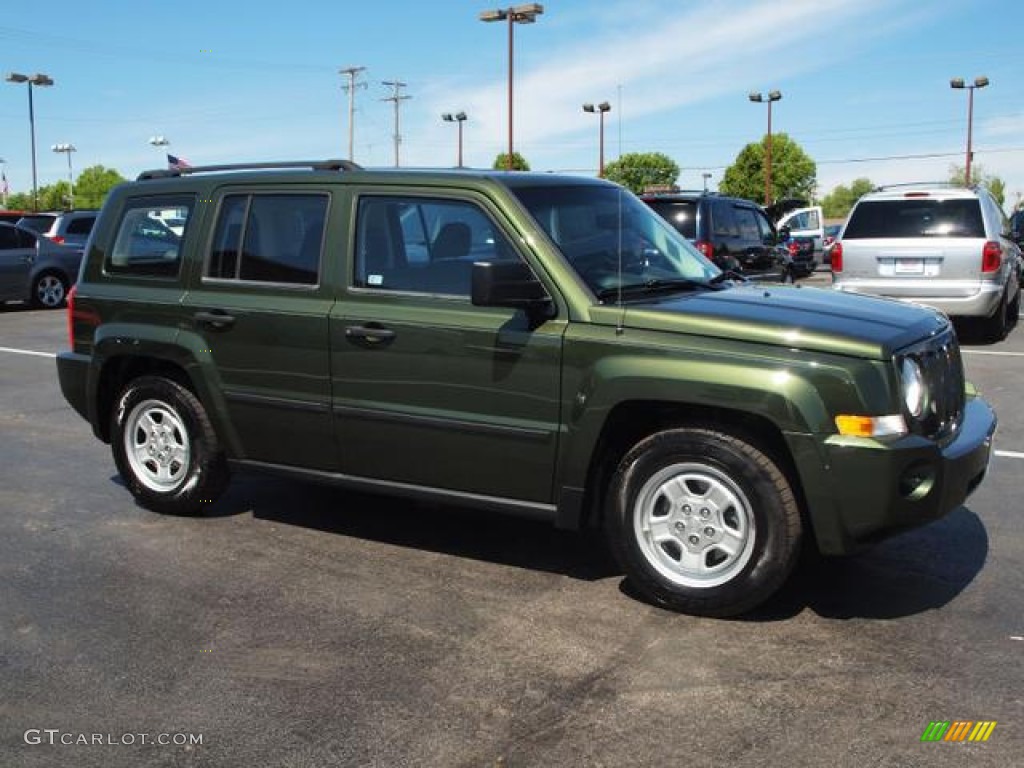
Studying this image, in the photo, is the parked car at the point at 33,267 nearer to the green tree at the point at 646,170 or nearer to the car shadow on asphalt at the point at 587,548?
the car shadow on asphalt at the point at 587,548

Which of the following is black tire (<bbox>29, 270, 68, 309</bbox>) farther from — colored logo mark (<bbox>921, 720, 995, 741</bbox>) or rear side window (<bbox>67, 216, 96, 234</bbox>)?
colored logo mark (<bbox>921, 720, 995, 741</bbox>)

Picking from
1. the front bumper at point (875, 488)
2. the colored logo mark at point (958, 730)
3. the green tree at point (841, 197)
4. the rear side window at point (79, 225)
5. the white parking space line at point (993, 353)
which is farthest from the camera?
the green tree at point (841, 197)

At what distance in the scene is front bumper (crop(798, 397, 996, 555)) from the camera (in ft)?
12.4

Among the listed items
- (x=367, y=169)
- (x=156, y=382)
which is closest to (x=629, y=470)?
(x=367, y=169)

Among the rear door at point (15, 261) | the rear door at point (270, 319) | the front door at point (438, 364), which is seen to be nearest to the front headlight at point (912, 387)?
the front door at point (438, 364)

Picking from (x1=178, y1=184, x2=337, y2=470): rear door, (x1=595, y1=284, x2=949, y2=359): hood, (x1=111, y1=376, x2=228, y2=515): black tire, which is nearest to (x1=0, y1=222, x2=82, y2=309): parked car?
(x1=111, y1=376, x2=228, y2=515): black tire

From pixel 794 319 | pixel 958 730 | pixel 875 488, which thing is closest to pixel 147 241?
pixel 794 319

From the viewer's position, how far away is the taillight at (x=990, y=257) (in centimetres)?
1146

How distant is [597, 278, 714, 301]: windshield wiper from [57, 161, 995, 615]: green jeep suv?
0.05ft

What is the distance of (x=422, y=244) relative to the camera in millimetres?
4793

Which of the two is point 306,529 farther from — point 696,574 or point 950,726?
point 950,726

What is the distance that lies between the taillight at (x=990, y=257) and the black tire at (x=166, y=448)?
29.8ft

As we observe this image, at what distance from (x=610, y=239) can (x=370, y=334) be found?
1173mm

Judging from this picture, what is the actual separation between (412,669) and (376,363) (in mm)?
1516
